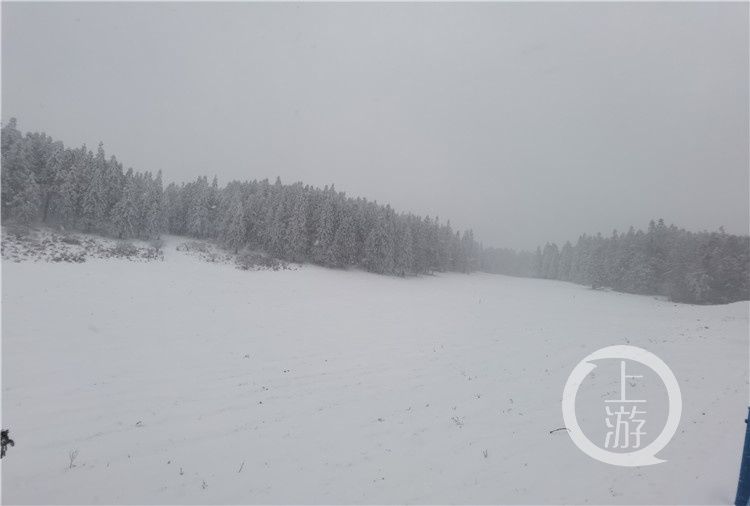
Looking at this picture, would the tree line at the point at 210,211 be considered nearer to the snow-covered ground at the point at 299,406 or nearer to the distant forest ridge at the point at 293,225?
the distant forest ridge at the point at 293,225

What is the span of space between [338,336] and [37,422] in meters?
12.7

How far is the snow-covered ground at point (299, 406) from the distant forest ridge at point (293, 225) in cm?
1533

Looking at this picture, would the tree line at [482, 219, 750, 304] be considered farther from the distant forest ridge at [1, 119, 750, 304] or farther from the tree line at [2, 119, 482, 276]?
the tree line at [2, 119, 482, 276]

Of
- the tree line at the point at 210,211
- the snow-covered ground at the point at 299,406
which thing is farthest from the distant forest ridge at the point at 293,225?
the snow-covered ground at the point at 299,406

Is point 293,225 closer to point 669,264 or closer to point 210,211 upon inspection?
point 210,211

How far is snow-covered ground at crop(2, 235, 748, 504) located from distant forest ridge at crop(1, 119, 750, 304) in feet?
50.3

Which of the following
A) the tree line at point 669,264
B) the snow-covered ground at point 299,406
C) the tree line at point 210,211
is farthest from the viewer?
the tree line at point 669,264

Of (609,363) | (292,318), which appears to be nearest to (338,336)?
(292,318)

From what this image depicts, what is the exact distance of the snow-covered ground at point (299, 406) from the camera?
7.02 metres

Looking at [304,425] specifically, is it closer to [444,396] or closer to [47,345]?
[444,396]

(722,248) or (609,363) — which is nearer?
A: (609,363)

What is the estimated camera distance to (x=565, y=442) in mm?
8914

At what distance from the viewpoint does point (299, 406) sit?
1091 cm

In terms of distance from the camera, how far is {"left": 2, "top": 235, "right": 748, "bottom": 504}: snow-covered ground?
7020 millimetres
